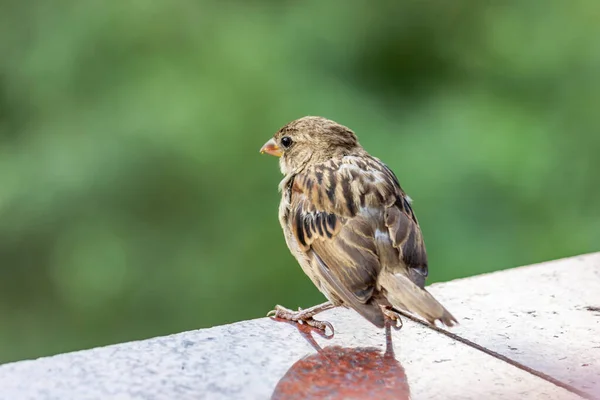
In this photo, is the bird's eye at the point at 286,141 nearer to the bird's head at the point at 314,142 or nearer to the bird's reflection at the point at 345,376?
the bird's head at the point at 314,142

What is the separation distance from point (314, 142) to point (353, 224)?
1.78 ft

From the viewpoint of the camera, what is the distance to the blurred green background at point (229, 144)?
434 centimetres

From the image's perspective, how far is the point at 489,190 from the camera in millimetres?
4371

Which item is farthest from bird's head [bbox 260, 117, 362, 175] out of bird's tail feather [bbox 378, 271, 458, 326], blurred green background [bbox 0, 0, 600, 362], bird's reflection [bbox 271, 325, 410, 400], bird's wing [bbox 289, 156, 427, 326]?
blurred green background [bbox 0, 0, 600, 362]

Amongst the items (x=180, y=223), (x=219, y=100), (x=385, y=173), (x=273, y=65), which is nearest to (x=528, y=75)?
(x=273, y=65)

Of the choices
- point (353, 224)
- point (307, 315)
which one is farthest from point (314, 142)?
point (307, 315)

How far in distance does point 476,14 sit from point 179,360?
11.2 ft

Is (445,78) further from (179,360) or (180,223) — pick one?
(179,360)

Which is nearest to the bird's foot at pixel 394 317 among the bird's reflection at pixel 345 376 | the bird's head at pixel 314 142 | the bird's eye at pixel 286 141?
the bird's reflection at pixel 345 376

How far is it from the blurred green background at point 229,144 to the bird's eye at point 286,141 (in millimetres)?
1527

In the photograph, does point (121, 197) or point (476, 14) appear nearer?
point (121, 197)

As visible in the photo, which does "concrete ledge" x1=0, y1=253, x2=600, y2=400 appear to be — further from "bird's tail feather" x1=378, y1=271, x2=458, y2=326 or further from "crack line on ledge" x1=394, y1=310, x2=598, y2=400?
"bird's tail feather" x1=378, y1=271, x2=458, y2=326

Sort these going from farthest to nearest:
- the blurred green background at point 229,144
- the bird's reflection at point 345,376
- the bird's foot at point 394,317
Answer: the blurred green background at point 229,144, the bird's foot at point 394,317, the bird's reflection at point 345,376

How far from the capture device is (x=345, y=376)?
1913 mm
